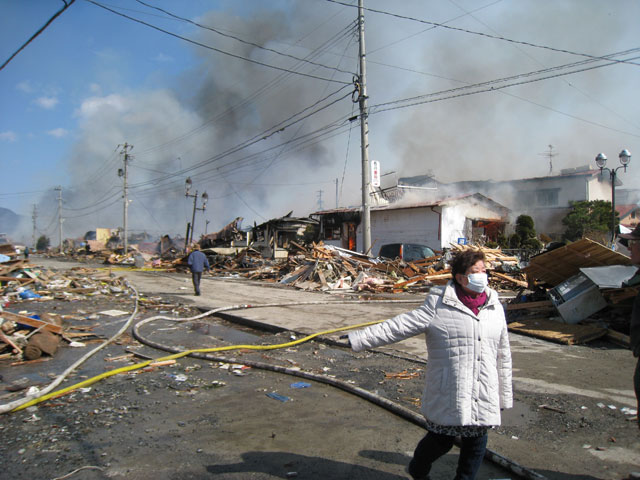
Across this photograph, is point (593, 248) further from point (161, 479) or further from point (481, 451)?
point (161, 479)

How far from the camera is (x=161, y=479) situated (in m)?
3.03

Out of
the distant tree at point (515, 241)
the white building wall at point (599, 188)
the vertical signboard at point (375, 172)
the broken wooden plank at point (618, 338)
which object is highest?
the white building wall at point (599, 188)

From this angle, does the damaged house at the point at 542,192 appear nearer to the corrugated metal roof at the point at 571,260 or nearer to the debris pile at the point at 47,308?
the debris pile at the point at 47,308

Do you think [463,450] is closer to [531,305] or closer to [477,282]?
[477,282]

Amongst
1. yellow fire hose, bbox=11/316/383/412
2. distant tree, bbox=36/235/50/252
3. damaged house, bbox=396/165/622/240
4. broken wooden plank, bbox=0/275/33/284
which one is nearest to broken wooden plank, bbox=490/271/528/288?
yellow fire hose, bbox=11/316/383/412

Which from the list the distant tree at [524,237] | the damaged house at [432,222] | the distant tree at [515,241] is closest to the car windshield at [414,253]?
the damaged house at [432,222]

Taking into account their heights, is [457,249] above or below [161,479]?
above

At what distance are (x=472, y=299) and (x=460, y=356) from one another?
36 cm

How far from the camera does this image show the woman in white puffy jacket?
2523mm

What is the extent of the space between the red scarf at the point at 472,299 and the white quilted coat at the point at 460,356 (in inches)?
1.3

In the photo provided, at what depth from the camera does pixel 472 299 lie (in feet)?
8.77

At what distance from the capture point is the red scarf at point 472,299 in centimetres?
264

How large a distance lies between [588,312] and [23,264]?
16.9m

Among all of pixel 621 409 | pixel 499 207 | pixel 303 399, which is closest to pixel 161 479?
pixel 303 399
